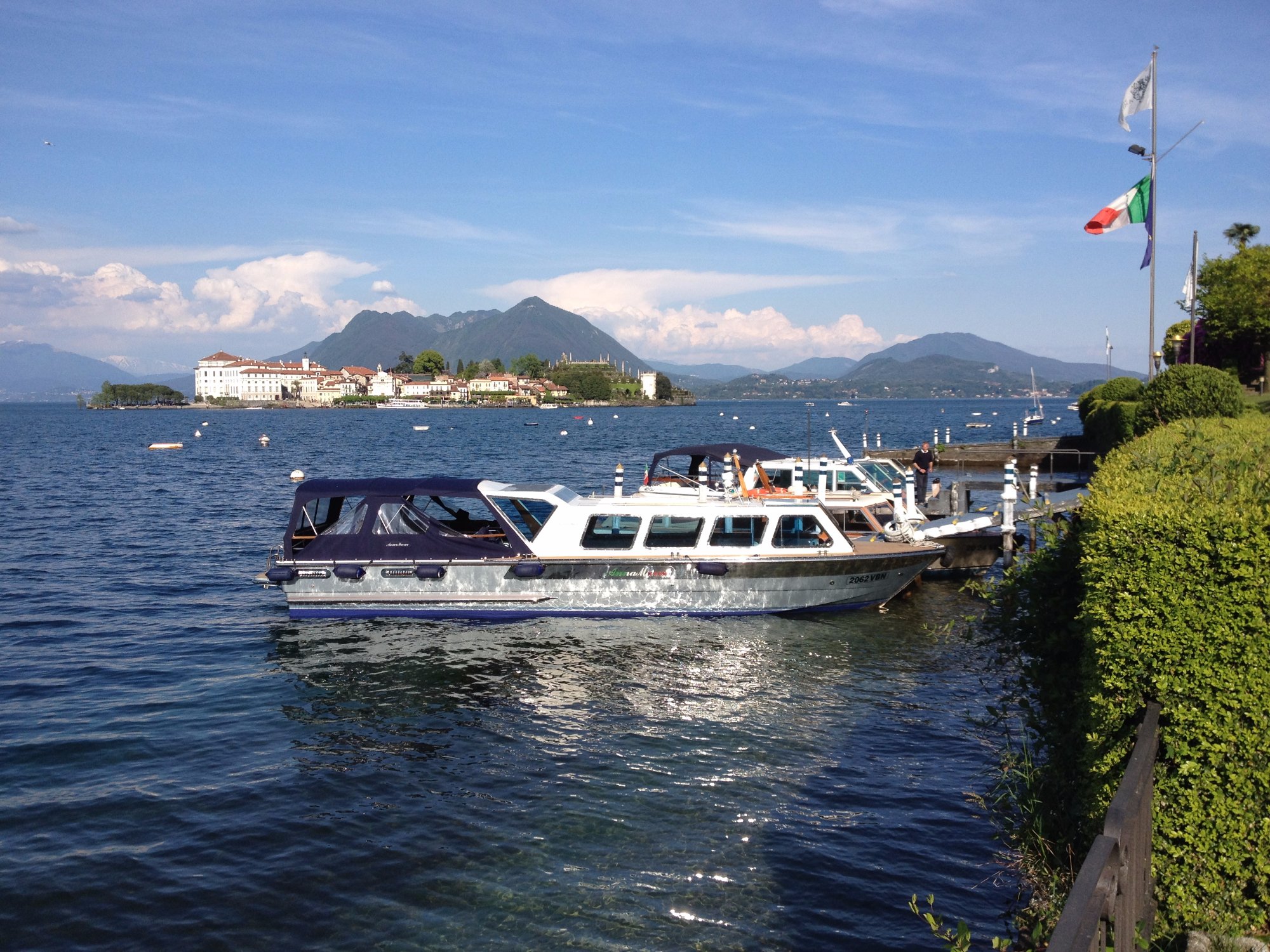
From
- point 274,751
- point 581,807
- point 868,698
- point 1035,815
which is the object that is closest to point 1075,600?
point 1035,815

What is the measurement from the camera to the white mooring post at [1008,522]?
75.3 ft

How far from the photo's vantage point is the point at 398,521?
1970 cm

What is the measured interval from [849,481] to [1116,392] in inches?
1219

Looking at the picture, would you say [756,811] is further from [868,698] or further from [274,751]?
[274,751]

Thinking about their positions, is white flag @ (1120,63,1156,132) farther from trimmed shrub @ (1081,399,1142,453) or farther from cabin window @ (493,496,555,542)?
cabin window @ (493,496,555,542)

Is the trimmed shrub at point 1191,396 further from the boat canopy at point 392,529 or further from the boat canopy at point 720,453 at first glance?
the boat canopy at point 392,529

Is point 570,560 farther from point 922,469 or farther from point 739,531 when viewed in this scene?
point 922,469

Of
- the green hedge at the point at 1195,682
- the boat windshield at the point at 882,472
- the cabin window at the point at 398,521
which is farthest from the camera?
the boat windshield at the point at 882,472

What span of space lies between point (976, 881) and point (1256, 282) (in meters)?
52.8

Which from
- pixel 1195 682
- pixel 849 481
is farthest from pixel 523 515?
pixel 1195 682

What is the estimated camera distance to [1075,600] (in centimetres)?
791

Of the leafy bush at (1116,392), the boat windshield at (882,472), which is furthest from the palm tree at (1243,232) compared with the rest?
the boat windshield at (882,472)

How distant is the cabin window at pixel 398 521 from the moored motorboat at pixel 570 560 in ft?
0.07

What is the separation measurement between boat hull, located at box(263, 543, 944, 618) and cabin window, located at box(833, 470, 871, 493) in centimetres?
750
